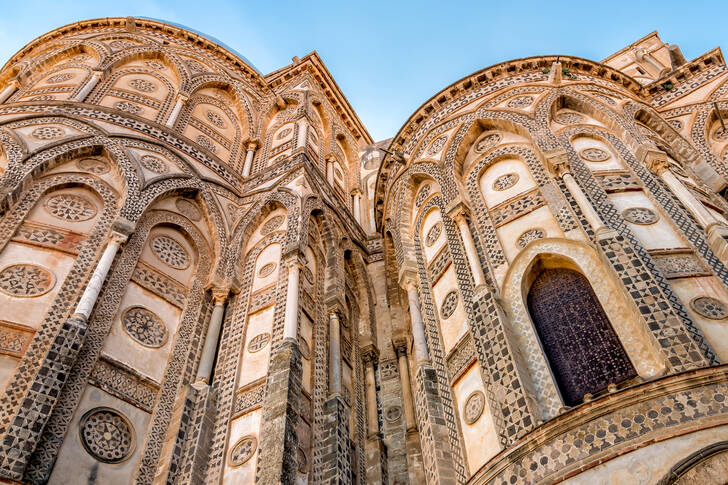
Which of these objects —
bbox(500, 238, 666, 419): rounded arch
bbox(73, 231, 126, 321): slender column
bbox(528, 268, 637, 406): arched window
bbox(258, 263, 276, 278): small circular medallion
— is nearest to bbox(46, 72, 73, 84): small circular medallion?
bbox(73, 231, 126, 321): slender column

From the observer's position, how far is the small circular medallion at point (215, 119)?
44.5 feet

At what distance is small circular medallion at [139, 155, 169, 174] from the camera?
34.0 ft

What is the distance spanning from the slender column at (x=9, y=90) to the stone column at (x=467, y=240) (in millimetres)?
9046

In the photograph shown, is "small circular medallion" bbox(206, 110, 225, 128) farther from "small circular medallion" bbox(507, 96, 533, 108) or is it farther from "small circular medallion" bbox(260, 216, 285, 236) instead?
"small circular medallion" bbox(507, 96, 533, 108)

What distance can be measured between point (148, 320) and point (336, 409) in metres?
2.87

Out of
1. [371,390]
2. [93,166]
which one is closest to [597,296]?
[371,390]

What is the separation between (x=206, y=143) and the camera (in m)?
12.7

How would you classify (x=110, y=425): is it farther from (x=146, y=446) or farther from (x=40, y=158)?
(x=40, y=158)

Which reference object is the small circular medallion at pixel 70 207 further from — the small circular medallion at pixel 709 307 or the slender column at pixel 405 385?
the small circular medallion at pixel 709 307

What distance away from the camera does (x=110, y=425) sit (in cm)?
700

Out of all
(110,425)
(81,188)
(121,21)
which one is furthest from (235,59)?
(110,425)

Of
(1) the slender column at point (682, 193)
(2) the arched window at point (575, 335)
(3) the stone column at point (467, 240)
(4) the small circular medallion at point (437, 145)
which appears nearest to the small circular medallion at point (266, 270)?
(3) the stone column at point (467, 240)

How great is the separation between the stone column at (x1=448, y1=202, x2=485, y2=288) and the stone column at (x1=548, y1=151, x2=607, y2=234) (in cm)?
138

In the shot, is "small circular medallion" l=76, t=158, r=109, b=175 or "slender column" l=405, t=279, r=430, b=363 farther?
"small circular medallion" l=76, t=158, r=109, b=175
